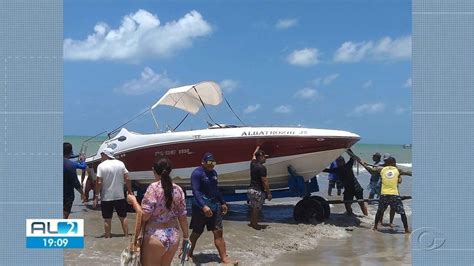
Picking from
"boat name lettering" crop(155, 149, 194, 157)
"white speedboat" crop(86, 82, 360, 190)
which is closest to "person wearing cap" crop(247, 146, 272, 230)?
"white speedboat" crop(86, 82, 360, 190)

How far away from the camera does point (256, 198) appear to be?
36.6 feet

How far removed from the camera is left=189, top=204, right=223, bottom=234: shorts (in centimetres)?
831

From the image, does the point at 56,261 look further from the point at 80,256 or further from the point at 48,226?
the point at 80,256

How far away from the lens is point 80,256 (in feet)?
27.3

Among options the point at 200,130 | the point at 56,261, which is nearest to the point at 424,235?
the point at 56,261

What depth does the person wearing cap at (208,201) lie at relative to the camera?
26.7 ft

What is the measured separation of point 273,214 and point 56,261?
6.99 m

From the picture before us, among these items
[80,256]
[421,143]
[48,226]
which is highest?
[421,143]

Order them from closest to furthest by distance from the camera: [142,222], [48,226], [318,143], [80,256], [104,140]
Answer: [142,222], [48,226], [80,256], [318,143], [104,140]

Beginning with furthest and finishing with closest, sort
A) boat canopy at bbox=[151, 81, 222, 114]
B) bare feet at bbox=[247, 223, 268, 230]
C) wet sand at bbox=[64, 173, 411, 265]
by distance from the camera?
boat canopy at bbox=[151, 81, 222, 114] → bare feet at bbox=[247, 223, 268, 230] → wet sand at bbox=[64, 173, 411, 265]

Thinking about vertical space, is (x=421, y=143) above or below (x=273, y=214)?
above

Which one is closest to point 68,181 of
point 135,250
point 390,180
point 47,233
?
point 47,233

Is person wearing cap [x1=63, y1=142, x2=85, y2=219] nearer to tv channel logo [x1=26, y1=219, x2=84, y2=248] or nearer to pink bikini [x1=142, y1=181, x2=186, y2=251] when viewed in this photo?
tv channel logo [x1=26, y1=219, x2=84, y2=248]

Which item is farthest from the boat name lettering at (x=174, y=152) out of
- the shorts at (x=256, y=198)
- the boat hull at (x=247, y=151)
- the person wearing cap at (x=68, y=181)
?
the person wearing cap at (x=68, y=181)
